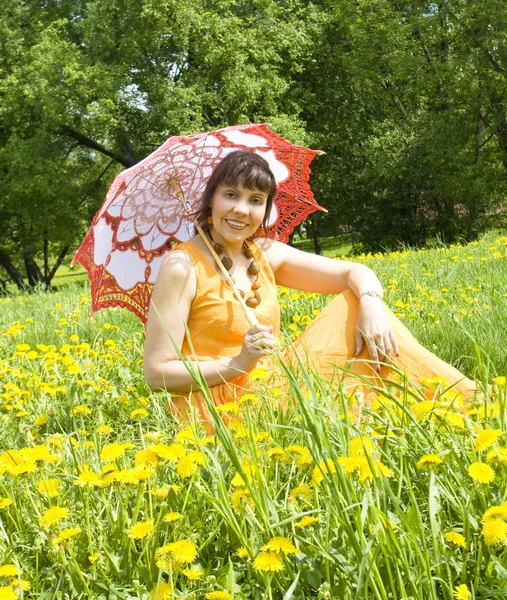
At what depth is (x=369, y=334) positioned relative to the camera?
2.66 meters

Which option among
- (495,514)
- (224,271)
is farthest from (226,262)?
(495,514)

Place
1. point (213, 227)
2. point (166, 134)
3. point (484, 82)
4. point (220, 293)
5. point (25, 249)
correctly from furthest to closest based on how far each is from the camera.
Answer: point (25, 249), point (166, 134), point (484, 82), point (213, 227), point (220, 293)

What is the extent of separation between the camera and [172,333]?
8.89 feet

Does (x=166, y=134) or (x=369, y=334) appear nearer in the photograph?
(x=369, y=334)

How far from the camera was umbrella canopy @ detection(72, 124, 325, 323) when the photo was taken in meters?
3.31

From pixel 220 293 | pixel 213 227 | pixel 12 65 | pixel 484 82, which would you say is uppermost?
pixel 12 65

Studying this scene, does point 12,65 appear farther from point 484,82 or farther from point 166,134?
point 484,82

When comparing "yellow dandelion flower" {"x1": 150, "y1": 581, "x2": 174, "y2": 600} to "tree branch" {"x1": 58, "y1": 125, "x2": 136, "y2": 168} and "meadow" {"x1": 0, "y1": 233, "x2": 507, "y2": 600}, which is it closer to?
"meadow" {"x1": 0, "y1": 233, "x2": 507, "y2": 600}

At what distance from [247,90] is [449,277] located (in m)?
14.4

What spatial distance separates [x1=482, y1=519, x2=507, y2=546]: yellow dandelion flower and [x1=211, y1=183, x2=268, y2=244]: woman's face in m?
1.89

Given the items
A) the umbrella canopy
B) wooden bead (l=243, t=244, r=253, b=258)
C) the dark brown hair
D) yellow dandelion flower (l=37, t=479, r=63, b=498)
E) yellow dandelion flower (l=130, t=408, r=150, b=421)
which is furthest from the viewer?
the umbrella canopy

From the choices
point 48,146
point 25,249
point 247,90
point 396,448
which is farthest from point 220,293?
point 25,249

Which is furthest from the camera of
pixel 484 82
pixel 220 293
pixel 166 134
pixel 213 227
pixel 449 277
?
pixel 166 134

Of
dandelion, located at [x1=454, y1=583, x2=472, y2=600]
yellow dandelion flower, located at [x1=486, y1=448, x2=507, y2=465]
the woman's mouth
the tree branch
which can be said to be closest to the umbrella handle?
the woman's mouth
